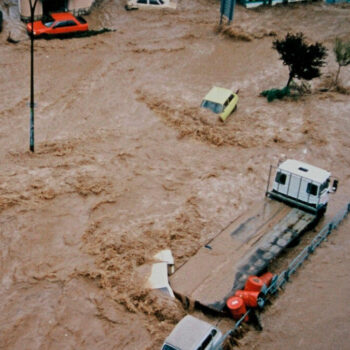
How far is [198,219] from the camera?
18.6 meters

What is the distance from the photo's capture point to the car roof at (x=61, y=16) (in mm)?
30984

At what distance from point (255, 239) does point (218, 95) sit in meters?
10.0

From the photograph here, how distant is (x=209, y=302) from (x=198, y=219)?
15.3 feet

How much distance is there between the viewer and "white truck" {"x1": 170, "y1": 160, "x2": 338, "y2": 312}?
14.9 m

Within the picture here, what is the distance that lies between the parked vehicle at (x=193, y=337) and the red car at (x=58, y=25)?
21922 mm

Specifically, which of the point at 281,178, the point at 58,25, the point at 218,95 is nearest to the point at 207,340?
the point at 281,178

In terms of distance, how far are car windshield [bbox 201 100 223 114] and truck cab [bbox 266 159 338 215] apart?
6.48 m

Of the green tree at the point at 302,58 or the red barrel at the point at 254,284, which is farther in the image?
the green tree at the point at 302,58

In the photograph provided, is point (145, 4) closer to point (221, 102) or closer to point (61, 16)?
point (61, 16)

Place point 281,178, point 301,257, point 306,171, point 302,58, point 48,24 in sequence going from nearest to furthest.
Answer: point 301,257
point 306,171
point 281,178
point 302,58
point 48,24

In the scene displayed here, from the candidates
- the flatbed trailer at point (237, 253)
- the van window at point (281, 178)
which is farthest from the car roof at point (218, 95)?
the flatbed trailer at point (237, 253)

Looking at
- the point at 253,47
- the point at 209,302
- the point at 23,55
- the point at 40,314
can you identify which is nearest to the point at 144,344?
the point at 209,302

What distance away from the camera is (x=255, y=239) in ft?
55.4

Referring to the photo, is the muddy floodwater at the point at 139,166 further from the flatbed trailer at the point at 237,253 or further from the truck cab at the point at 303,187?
the truck cab at the point at 303,187
